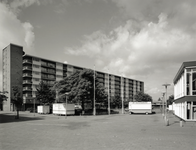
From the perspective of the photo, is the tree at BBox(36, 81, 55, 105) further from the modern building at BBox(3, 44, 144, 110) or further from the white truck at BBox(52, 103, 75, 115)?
the modern building at BBox(3, 44, 144, 110)

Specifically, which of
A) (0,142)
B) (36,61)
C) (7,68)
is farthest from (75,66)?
(0,142)

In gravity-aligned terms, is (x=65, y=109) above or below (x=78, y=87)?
below

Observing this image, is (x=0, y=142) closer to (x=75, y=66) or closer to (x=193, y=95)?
(x=193, y=95)

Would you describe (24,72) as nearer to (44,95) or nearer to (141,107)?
(44,95)

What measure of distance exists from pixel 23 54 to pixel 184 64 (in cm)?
7358

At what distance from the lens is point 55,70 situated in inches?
3565

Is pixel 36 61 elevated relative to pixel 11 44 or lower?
lower

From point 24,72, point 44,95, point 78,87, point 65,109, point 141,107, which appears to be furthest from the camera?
point 24,72

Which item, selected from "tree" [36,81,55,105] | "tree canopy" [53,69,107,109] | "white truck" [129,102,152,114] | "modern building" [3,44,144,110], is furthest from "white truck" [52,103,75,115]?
"modern building" [3,44,144,110]

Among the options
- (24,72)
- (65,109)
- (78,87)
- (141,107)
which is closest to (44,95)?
(65,109)

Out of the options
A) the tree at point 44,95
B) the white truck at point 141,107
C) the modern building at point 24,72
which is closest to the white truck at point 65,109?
the tree at point 44,95

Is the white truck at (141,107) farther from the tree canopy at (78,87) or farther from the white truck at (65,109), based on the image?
the white truck at (65,109)

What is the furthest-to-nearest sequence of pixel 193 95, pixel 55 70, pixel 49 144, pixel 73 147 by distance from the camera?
pixel 55 70, pixel 193 95, pixel 49 144, pixel 73 147

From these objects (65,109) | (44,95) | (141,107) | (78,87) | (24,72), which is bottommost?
(141,107)
